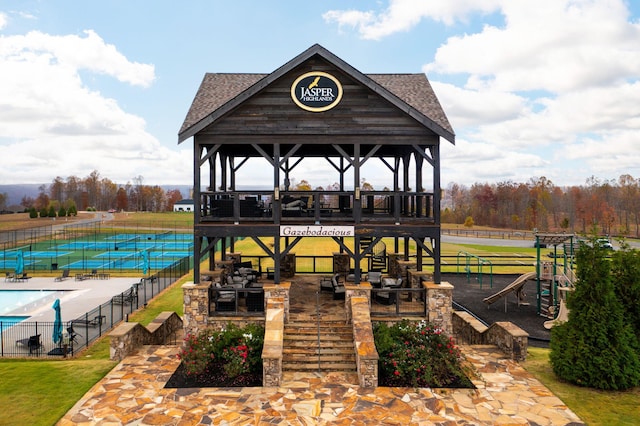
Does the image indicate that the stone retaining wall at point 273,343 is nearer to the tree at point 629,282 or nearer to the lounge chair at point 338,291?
the lounge chair at point 338,291

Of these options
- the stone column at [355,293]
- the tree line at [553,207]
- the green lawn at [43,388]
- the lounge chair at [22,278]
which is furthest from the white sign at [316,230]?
the tree line at [553,207]

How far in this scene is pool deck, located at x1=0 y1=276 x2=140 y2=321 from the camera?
22.1 metres

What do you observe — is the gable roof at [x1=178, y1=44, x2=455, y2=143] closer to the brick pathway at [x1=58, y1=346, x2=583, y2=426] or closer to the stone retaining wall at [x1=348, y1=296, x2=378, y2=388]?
the stone retaining wall at [x1=348, y1=296, x2=378, y2=388]

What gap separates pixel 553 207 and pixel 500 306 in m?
84.4

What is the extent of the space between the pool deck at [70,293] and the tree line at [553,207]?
224 ft

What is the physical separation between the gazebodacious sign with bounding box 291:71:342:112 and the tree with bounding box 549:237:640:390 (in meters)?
8.37

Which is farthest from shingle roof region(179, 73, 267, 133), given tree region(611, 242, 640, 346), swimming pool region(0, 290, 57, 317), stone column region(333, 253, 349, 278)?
swimming pool region(0, 290, 57, 317)

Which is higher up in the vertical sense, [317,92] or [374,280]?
[317,92]

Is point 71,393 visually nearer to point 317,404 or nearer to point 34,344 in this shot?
point 317,404

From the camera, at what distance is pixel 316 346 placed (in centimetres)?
1233

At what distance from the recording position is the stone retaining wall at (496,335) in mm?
12711

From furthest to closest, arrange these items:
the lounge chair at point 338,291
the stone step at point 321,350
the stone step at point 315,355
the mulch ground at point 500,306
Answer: the mulch ground at point 500,306, the lounge chair at point 338,291, the stone step at point 321,350, the stone step at point 315,355

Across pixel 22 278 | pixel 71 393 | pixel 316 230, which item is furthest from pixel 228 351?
pixel 22 278

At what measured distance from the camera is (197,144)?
44.0 ft
